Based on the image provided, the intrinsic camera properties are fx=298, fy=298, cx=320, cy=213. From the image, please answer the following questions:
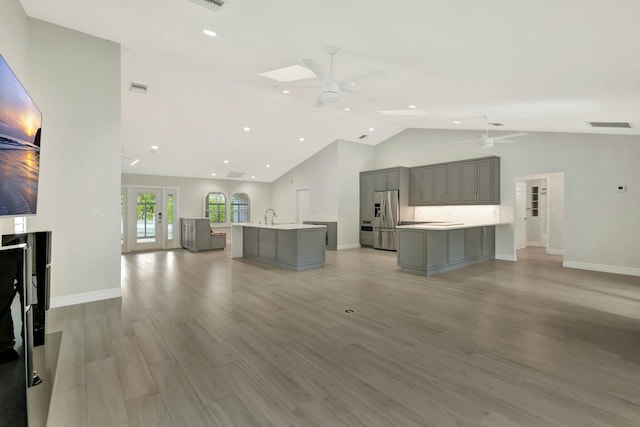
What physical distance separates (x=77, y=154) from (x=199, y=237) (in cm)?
512

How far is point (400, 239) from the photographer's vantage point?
596 cm

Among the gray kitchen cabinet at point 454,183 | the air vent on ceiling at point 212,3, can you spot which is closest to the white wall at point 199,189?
the gray kitchen cabinet at point 454,183

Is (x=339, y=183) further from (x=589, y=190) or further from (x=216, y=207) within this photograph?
A: (x=589, y=190)

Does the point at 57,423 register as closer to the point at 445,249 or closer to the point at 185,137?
the point at 445,249

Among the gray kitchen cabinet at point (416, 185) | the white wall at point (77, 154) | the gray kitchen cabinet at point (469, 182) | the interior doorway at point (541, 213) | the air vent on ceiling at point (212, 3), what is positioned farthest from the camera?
the gray kitchen cabinet at point (416, 185)

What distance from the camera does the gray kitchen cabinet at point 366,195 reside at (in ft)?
31.0

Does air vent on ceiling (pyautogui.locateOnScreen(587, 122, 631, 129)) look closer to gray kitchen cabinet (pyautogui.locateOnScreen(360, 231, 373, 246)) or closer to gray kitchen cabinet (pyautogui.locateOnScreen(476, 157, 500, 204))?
gray kitchen cabinet (pyautogui.locateOnScreen(476, 157, 500, 204))

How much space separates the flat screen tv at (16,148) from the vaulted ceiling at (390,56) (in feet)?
5.30

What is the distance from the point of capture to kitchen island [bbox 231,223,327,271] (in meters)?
5.91

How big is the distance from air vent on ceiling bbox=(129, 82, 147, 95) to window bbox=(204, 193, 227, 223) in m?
5.20

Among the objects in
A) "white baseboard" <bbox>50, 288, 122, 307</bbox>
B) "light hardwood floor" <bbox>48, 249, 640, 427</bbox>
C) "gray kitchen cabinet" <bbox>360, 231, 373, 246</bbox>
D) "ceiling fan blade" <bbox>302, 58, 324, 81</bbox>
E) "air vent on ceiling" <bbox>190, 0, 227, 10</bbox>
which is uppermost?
"air vent on ceiling" <bbox>190, 0, 227, 10</bbox>

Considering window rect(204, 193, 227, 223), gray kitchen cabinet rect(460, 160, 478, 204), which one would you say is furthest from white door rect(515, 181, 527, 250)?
window rect(204, 193, 227, 223)

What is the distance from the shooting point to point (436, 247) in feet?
18.5

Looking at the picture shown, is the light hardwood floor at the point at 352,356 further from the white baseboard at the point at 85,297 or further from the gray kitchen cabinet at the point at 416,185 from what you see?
the gray kitchen cabinet at the point at 416,185
